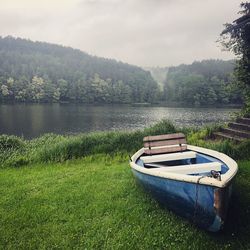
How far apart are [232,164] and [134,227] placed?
2.42 meters

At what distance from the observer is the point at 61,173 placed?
356 inches

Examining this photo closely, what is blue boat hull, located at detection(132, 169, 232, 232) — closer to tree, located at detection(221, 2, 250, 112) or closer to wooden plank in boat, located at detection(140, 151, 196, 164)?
wooden plank in boat, located at detection(140, 151, 196, 164)

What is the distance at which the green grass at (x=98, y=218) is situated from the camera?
16.0 ft

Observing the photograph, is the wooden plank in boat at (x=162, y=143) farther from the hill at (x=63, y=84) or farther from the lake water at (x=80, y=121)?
the hill at (x=63, y=84)

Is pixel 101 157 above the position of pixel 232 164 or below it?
below

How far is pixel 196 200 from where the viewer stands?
482 cm

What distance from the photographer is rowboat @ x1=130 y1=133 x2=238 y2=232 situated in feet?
15.1

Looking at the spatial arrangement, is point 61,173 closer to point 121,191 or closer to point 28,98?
point 121,191

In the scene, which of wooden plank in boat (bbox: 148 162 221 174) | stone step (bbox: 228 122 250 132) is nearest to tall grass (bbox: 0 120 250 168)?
stone step (bbox: 228 122 250 132)

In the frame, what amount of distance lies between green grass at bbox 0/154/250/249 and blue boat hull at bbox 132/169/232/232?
0.28 meters

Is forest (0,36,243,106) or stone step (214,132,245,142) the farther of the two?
forest (0,36,243,106)

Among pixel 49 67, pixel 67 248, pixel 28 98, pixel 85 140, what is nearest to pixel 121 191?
pixel 67 248

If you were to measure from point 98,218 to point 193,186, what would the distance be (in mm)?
2062

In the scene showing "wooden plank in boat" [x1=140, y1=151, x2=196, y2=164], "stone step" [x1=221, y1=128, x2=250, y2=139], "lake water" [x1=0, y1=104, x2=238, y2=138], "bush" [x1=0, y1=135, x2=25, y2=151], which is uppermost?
"wooden plank in boat" [x1=140, y1=151, x2=196, y2=164]
